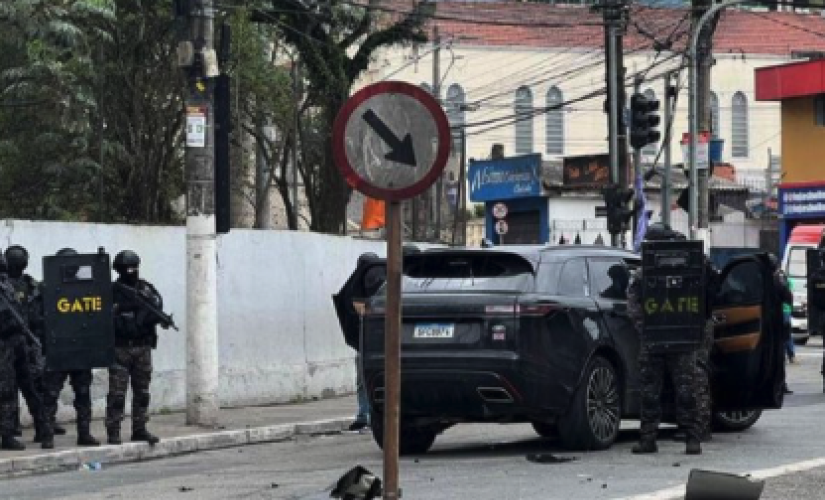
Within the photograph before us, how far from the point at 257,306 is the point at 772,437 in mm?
7407

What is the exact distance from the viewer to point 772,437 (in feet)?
44.8

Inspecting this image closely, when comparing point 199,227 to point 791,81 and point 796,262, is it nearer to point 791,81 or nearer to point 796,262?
point 796,262

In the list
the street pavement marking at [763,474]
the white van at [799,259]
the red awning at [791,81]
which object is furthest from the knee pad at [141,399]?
the red awning at [791,81]

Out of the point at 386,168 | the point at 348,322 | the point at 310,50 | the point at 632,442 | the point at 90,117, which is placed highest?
the point at 310,50

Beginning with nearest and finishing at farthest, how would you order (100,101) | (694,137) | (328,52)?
(100,101)
(694,137)
(328,52)

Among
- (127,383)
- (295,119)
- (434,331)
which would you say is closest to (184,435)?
(127,383)

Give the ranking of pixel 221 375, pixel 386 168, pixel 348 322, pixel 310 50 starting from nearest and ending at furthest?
pixel 386 168
pixel 348 322
pixel 221 375
pixel 310 50

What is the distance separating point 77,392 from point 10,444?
75 cm

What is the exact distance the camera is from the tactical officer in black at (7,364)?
44.6ft

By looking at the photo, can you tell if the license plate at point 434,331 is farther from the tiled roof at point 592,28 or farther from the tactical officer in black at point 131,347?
the tiled roof at point 592,28

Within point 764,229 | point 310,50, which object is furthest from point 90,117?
point 764,229

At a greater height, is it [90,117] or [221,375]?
[90,117]

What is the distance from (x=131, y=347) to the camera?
1409 centimetres

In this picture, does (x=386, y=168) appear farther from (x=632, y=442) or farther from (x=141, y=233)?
(x=141, y=233)
